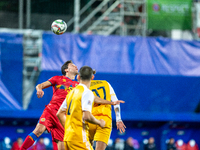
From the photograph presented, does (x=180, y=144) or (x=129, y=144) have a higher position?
(x=129, y=144)

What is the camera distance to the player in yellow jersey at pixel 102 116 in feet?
23.5

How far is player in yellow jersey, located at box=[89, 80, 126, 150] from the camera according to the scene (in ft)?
23.5

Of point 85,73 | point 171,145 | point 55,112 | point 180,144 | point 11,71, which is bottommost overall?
point 180,144

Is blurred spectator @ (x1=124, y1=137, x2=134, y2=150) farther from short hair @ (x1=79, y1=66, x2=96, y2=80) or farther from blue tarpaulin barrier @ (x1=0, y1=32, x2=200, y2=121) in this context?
short hair @ (x1=79, y1=66, x2=96, y2=80)

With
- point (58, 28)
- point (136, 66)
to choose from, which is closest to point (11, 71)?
point (136, 66)

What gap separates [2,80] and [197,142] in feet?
32.8

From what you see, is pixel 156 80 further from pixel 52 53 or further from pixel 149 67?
pixel 52 53

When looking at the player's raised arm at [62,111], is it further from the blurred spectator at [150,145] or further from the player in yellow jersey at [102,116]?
the blurred spectator at [150,145]

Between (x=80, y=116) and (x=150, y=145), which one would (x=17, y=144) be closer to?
(x=150, y=145)

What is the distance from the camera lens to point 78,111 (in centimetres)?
557

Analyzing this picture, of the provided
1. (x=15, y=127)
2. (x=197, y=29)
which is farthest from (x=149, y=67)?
(x=15, y=127)

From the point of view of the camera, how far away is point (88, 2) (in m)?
19.5

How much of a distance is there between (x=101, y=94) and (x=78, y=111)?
6.42ft

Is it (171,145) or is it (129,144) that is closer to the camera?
(129,144)
